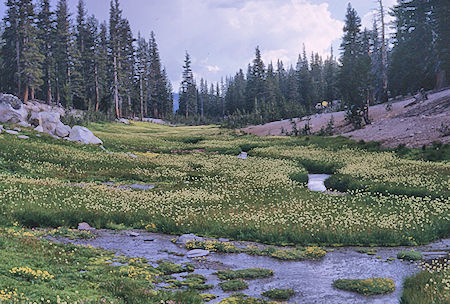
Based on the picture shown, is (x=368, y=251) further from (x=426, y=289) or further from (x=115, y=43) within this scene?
(x=115, y=43)

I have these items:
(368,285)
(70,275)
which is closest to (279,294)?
(368,285)

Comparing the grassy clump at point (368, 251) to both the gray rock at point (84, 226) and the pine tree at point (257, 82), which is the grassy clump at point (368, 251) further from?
the pine tree at point (257, 82)

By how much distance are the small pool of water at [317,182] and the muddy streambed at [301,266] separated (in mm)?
10785

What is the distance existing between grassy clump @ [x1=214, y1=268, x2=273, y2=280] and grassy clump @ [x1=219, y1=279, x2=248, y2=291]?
55 cm

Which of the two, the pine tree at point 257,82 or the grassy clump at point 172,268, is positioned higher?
the pine tree at point 257,82

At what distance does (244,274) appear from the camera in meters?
9.70

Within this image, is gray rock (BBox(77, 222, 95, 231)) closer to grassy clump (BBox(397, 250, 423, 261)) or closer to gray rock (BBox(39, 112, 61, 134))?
grassy clump (BBox(397, 250, 423, 261))

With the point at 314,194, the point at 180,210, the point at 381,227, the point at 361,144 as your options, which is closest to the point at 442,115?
the point at 361,144

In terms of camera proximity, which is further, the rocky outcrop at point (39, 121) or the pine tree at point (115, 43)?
the pine tree at point (115, 43)

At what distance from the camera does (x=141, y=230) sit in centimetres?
1452

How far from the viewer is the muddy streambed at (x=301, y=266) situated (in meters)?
8.55

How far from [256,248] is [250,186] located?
→ 986 centimetres

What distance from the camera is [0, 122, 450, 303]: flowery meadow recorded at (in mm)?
8859

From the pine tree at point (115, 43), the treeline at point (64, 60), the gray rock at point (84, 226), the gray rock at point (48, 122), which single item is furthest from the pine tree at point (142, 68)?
A: the gray rock at point (84, 226)
